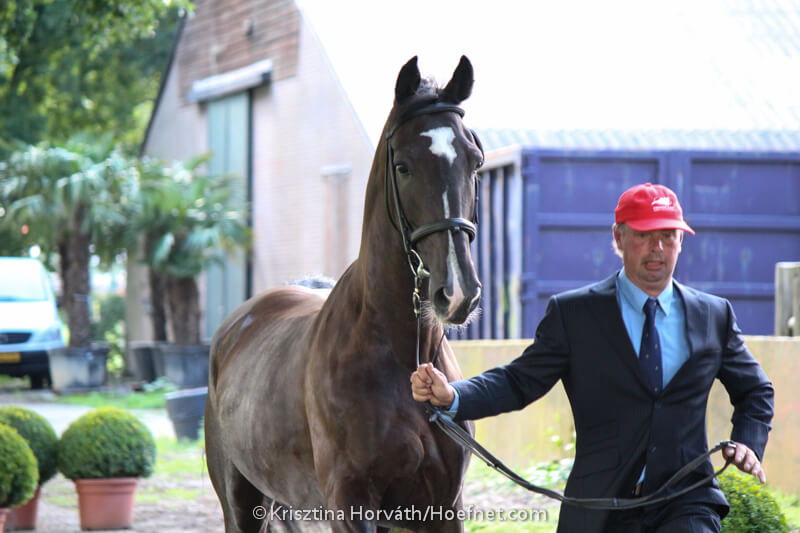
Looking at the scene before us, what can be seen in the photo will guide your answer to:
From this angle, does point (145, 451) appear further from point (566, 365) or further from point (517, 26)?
point (517, 26)

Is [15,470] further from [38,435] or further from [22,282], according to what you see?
[22,282]

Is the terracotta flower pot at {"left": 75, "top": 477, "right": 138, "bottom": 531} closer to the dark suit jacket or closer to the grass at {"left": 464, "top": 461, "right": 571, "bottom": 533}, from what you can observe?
the grass at {"left": 464, "top": 461, "right": 571, "bottom": 533}

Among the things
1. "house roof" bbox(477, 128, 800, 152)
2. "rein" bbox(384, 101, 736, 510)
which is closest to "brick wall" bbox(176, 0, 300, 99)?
"house roof" bbox(477, 128, 800, 152)

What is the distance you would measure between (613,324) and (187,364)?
50.6 ft

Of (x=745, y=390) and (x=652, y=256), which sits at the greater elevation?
(x=652, y=256)

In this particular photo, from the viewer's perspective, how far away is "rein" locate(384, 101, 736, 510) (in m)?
3.13

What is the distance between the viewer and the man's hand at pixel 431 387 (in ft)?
10.7

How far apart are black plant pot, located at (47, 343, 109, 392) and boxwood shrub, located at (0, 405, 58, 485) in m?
10.7

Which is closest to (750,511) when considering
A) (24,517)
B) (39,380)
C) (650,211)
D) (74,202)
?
(650,211)

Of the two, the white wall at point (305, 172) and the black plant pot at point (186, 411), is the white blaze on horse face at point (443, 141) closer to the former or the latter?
the black plant pot at point (186, 411)

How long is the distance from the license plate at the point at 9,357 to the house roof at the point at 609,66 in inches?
300

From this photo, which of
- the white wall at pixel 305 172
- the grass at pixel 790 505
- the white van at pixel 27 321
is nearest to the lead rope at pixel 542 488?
the grass at pixel 790 505

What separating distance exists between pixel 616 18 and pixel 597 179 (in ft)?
19.6

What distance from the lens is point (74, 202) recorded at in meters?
17.8
